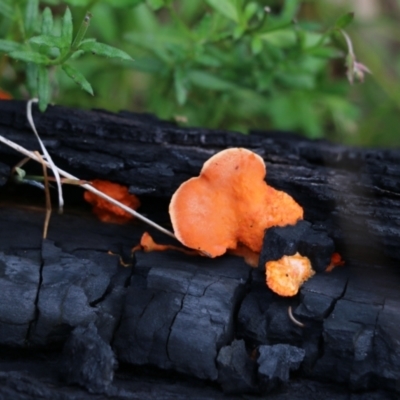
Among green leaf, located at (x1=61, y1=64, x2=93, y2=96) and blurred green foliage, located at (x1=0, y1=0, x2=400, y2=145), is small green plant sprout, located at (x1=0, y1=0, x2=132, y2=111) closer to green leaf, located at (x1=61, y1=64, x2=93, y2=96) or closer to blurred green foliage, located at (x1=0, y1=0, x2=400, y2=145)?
green leaf, located at (x1=61, y1=64, x2=93, y2=96)

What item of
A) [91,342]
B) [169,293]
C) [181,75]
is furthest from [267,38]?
[91,342]

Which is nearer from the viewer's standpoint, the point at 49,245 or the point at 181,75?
the point at 49,245

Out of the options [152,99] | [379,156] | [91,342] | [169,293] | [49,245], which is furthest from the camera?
[152,99]

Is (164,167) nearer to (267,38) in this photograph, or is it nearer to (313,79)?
(267,38)

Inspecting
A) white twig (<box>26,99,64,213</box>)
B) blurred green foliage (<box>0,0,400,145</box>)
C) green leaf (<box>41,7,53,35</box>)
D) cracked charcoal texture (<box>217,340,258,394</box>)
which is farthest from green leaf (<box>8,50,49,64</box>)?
cracked charcoal texture (<box>217,340,258,394</box>)

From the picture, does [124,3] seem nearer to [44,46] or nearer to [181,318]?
[44,46]

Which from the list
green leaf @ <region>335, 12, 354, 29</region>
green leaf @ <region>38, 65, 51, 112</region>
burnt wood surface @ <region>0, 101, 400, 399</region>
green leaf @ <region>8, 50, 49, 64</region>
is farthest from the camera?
green leaf @ <region>335, 12, 354, 29</region>

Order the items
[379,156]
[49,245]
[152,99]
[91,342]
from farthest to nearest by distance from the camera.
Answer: [152,99]
[379,156]
[49,245]
[91,342]

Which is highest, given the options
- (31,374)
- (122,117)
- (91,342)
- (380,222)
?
(122,117)
